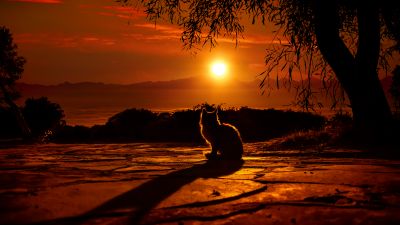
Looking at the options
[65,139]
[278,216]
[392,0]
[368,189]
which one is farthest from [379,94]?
[65,139]

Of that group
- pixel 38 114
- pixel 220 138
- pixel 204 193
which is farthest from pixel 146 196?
pixel 38 114

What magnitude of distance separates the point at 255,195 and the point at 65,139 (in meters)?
15.8

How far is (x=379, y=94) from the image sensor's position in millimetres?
10875

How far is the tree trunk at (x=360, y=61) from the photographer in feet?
35.4

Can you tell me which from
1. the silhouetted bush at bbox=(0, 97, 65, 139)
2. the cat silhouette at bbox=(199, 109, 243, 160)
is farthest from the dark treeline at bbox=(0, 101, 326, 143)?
the silhouetted bush at bbox=(0, 97, 65, 139)

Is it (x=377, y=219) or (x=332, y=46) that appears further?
(x=332, y=46)

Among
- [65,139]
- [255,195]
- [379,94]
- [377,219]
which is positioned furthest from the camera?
[65,139]

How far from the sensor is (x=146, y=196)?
511 cm

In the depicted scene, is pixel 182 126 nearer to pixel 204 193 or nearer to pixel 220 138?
pixel 220 138

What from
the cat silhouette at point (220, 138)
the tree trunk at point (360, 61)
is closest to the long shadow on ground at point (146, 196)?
the cat silhouette at point (220, 138)

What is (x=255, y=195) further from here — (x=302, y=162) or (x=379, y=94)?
(x=379, y=94)

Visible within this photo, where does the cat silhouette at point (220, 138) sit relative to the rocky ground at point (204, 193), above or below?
above

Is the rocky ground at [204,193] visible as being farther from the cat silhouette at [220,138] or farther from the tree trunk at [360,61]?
the tree trunk at [360,61]

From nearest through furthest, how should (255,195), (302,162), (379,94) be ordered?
(255,195) < (302,162) < (379,94)
